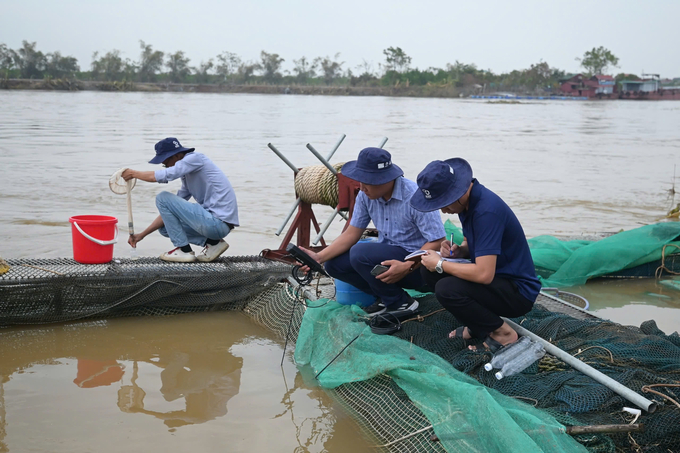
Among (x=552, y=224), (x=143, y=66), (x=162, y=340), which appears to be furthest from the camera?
(x=143, y=66)

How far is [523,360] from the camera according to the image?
127 inches

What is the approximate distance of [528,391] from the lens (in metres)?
3.00

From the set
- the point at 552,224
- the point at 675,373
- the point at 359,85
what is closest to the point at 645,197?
the point at 552,224

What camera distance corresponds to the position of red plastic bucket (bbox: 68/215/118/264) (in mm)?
4746

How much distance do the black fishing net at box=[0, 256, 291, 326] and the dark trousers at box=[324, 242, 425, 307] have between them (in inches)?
47.3

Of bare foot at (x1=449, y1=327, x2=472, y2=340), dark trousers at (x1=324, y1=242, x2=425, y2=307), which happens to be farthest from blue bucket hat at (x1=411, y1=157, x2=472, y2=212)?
bare foot at (x1=449, y1=327, x2=472, y2=340)

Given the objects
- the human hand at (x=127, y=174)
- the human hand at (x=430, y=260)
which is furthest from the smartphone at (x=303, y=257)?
the human hand at (x=127, y=174)

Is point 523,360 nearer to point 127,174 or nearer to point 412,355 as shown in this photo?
point 412,355

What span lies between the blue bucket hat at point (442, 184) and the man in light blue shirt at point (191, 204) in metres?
2.40

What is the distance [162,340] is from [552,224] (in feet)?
21.7

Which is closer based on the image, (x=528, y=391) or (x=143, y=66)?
(x=528, y=391)

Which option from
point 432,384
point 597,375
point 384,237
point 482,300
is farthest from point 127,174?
point 597,375

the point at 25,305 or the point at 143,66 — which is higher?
the point at 143,66

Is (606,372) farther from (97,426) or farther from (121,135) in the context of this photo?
(121,135)
